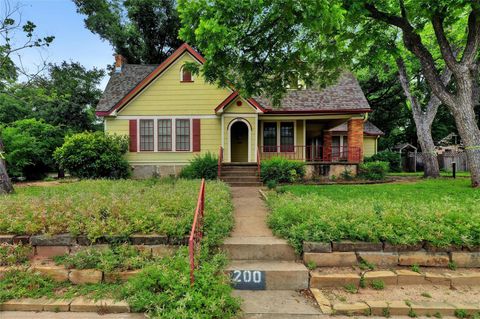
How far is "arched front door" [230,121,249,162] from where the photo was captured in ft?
47.7

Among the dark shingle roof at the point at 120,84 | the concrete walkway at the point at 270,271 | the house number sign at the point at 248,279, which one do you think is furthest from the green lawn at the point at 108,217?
the dark shingle roof at the point at 120,84

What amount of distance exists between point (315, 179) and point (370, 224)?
7.45m

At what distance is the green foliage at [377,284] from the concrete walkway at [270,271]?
0.88 meters

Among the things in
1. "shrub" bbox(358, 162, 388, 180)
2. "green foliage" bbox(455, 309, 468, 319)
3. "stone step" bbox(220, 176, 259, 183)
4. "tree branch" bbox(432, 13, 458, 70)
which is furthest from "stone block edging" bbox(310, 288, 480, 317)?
"shrub" bbox(358, 162, 388, 180)

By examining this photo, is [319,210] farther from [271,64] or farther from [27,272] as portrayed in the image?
[271,64]

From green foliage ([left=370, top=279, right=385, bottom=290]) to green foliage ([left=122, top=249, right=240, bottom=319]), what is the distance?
1892 mm

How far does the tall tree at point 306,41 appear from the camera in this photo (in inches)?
241

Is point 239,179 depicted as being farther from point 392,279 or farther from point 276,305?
point 276,305

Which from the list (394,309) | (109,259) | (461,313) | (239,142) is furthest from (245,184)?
(461,313)

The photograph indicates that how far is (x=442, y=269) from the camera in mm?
3945

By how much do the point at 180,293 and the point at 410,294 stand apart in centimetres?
289

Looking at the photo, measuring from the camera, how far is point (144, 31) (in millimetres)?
23234

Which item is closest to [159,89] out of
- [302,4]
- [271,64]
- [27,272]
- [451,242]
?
[271,64]

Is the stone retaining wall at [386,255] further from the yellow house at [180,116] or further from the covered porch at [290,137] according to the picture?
the covered porch at [290,137]
